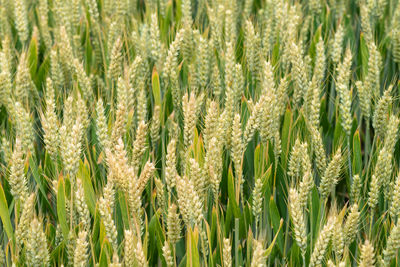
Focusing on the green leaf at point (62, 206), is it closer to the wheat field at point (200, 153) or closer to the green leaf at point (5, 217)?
the wheat field at point (200, 153)

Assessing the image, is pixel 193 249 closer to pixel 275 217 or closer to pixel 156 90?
A: pixel 275 217

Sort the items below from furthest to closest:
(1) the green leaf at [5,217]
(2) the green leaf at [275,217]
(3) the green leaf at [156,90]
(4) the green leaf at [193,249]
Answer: (3) the green leaf at [156,90] → (2) the green leaf at [275,217] → (1) the green leaf at [5,217] → (4) the green leaf at [193,249]

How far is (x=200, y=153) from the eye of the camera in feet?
5.63

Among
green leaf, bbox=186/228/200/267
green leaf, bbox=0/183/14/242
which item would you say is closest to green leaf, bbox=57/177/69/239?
green leaf, bbox=0/183/14/242

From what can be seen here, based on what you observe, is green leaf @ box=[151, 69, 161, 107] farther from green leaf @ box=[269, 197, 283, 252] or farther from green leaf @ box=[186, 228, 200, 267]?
green leaf @ box=[186, 228, 200, 267]

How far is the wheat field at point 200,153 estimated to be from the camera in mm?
1532

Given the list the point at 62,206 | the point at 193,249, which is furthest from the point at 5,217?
the point at 193,249

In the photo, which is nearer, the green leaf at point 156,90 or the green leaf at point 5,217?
the green leaf at point 5,217

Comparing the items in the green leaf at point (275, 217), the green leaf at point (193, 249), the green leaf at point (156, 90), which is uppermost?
the green leaf at point (156, 90)

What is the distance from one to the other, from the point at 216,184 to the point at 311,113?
509mm

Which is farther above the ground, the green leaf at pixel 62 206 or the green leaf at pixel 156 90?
the green leaf at pixel 156 90

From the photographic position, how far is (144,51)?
2303mm

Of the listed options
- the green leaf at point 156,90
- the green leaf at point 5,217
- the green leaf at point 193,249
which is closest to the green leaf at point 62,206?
the green leaf at point 5,217

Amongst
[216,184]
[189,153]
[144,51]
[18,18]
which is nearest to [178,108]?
[144,51]
